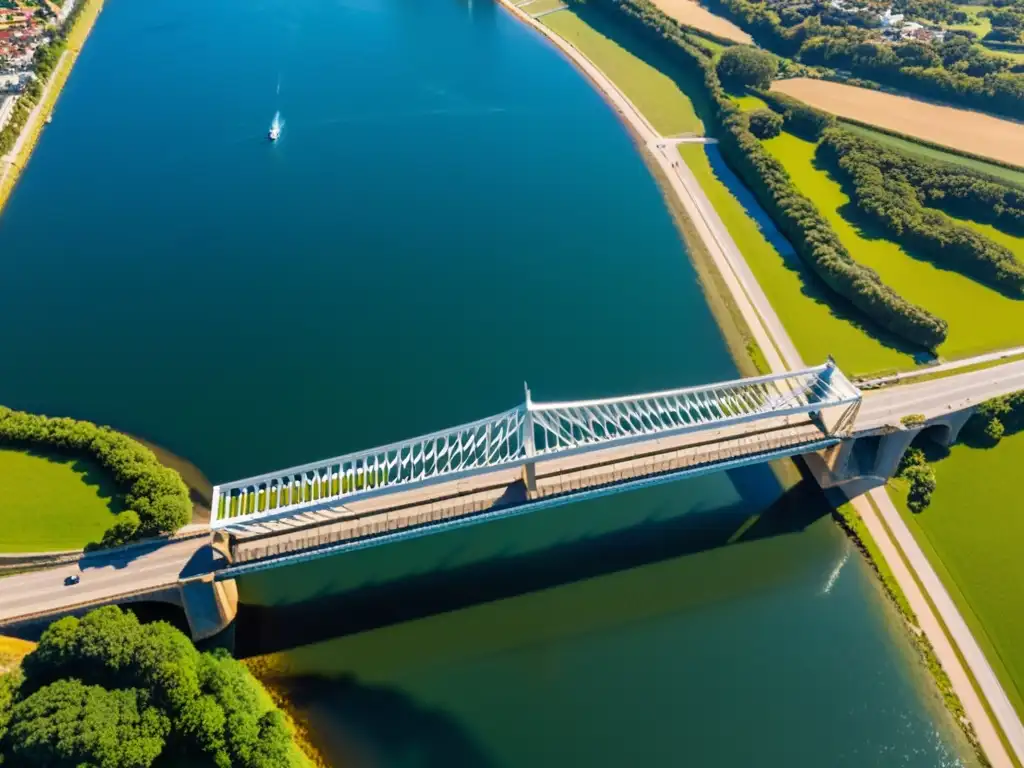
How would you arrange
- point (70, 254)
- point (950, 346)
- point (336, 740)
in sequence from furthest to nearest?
1. point (70, 254)
2. point (950, 346)
3. point (336, 740)

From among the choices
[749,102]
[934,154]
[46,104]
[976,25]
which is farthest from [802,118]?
[46,104]

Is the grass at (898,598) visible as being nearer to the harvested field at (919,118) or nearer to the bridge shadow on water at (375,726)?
the bridge shadow on water at (375,726)

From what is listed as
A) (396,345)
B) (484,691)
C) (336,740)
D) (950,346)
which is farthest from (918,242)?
(336,740)

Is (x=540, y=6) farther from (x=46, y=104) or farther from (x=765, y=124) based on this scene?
(x=46, y=104)

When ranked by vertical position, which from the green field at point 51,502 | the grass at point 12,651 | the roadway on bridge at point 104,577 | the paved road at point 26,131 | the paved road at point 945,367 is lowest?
the grass at point 12,651

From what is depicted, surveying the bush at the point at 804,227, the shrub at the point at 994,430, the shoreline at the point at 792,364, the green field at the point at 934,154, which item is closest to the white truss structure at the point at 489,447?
the shoreline at the point at 792,364

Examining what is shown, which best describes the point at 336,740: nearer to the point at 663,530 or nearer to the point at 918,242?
the point at 663,530

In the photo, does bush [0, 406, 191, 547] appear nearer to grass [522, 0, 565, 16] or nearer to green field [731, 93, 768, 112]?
green field [731, 93, 768, 112]
